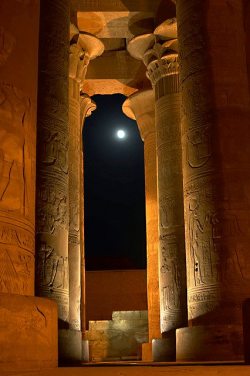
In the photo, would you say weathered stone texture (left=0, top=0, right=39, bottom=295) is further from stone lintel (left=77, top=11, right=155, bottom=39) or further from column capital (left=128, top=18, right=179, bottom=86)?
stone lintel (left=77, top=11, right=155, bottom=39)

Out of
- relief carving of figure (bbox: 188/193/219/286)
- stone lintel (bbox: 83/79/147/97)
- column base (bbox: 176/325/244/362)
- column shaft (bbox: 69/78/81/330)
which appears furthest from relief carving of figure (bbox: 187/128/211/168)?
stone lintel (bbox: 83/79/147/97)

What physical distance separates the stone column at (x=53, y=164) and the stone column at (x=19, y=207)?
4106 millimetres

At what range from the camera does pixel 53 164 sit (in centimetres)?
1127

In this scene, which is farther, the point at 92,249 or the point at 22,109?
the point at 92,249

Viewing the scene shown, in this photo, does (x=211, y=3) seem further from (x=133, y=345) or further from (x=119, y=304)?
(x=119, y=304)

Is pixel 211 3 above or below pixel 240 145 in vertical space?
above

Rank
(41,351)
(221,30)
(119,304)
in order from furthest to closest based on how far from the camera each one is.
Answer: (119,304) < (221,30) < (41,351)

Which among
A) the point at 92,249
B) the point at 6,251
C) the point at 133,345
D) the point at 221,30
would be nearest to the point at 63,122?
the point at 221,30

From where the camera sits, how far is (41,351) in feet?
20.1

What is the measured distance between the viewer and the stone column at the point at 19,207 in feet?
19.3

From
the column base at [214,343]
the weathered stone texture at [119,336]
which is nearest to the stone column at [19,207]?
the column base at [214,343]

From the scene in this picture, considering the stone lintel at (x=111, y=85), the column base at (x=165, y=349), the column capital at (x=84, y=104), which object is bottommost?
the column base at (x=165, y=349)

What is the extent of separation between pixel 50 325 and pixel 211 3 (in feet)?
20.5

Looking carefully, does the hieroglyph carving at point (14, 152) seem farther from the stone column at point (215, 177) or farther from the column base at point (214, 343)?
the column base at point (214, 343)
